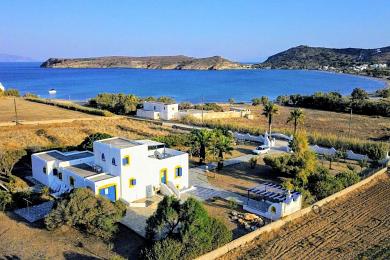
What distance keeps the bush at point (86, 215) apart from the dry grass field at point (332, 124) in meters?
26.1

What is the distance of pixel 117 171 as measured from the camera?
19688 millimetres

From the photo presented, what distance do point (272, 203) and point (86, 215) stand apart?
30.7ft

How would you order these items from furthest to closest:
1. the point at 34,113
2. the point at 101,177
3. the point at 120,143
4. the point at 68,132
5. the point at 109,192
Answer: the point at 34,113 → the point at 68,132 → the point at 120,143 → the point at 101,177 → the point at 109,192

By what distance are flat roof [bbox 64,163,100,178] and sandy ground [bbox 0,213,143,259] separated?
12.9 feet

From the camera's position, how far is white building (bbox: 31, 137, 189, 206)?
19.4 meters

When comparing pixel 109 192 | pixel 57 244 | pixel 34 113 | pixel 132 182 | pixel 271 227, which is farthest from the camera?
pixel 34 113

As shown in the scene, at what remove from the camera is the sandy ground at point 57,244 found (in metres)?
14.2

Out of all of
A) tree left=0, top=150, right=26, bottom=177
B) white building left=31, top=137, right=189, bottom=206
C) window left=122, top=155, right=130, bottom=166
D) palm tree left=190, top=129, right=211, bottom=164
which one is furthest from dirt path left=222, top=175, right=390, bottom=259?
tree left=0, top=150, right=26, bottom=177

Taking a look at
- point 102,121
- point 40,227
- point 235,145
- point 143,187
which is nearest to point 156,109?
point 102,121

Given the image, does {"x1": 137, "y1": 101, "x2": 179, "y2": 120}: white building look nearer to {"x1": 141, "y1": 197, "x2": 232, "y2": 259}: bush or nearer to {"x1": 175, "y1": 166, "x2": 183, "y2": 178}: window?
{"x1": 175, "y1": 166, "x2": 183, "y2": 178}: window

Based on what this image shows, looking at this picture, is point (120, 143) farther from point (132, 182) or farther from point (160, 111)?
point (160, 111)

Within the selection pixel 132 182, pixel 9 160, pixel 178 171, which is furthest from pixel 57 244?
pixel 9 160

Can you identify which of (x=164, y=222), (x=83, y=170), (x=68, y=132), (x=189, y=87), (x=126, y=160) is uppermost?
(x=126, y=160)

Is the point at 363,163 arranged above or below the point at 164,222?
below
